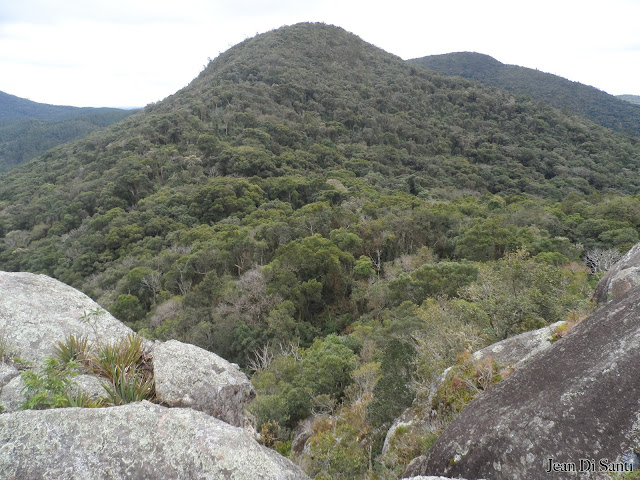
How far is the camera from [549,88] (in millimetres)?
127625

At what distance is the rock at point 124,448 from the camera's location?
301cm

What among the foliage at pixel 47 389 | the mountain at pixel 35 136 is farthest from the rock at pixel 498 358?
the mountain at pixel 35 136

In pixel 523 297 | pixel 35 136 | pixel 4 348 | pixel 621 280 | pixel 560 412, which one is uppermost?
pixel 35 136

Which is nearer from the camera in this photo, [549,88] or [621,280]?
[621,280]

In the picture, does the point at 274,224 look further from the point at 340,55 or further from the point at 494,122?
the point at 340,55

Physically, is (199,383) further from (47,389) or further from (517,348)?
(517,348)

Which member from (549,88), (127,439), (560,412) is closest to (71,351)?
(127,439)

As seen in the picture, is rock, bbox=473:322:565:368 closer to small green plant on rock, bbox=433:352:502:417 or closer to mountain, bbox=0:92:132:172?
small green plant on rock, bbox=433:352:502:417

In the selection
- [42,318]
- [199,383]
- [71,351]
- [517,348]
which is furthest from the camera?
[517,348]

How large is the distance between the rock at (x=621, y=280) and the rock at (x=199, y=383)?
19.5 ft

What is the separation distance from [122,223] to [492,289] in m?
38.0

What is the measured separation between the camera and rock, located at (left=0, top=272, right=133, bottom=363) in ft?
16.1

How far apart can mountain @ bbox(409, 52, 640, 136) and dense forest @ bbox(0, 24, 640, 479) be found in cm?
4759

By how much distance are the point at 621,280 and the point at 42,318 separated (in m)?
9.39
